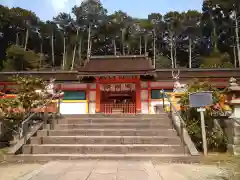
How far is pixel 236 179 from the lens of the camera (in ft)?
16.1

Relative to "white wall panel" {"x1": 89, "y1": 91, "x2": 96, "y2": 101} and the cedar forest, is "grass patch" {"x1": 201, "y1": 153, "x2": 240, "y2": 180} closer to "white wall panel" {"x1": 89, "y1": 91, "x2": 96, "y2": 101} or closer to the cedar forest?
"white wall panel" {"x1": 89, "y1": 91, "x2": 96, "y2": 101}

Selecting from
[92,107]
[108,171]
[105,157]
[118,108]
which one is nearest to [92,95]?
[92,107]

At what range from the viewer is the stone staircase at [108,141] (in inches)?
271

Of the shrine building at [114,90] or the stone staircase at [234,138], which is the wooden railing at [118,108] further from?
the stone staircase at [234,138]

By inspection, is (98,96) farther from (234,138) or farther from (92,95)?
(234,138)

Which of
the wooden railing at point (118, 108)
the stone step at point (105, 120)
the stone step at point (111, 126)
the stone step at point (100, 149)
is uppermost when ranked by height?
the wooden railing at point (118, 108)

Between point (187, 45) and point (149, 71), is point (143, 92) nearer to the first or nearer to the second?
point (149, 71)

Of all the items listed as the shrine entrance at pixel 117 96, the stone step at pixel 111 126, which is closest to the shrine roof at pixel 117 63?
the shrine entrance at pixel 117 96

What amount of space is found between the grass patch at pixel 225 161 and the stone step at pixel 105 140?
117 cm

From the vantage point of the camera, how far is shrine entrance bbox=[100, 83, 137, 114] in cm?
1530

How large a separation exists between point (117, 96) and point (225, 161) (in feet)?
32.7

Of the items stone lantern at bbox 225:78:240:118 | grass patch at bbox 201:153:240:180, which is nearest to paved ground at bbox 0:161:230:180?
grass patch at bbox 201:153:240:180

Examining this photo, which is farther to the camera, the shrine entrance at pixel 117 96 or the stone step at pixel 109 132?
the shrine entrance at pixel 117 96

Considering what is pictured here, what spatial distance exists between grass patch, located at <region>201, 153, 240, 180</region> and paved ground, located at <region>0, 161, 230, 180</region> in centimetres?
27
